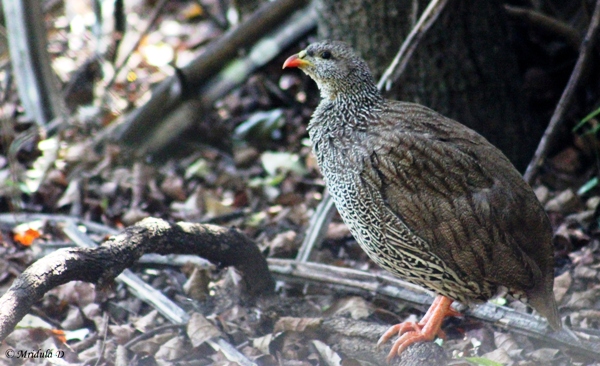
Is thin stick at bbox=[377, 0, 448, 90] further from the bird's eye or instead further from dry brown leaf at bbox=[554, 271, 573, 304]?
dry brown leaf at bbox=[554, 271, 573, 304]

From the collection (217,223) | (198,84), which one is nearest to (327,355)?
(217,223)

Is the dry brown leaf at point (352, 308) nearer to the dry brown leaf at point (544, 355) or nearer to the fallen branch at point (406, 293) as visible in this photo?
the fallen branch at point (406, 293)

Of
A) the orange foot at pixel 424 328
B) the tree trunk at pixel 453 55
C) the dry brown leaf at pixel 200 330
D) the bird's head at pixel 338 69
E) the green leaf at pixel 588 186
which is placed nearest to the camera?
the orange foot at pixel 424 328

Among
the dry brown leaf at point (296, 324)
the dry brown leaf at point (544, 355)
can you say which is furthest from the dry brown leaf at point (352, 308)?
the dry brown leaf at point (544, 355)

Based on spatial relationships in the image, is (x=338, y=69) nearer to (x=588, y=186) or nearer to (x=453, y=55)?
(x=453, y=55)

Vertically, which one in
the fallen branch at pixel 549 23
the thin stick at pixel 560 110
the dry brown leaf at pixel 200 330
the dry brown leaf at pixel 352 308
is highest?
the fallen branch at pixel 549 23

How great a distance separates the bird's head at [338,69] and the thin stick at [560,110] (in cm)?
130

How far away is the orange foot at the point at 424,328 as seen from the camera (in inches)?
174

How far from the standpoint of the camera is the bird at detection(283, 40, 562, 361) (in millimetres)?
4176

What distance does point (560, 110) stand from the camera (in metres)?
5.34

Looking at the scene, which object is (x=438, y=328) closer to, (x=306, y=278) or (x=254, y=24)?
(x=306, y=278)

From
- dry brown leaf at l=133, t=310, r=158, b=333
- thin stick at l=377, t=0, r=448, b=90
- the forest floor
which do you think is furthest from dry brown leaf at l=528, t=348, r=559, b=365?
dry brown leaf at l=133, t=310, r=158, b=333

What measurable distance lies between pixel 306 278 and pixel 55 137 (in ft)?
11.5

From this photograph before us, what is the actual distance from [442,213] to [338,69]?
119cm
